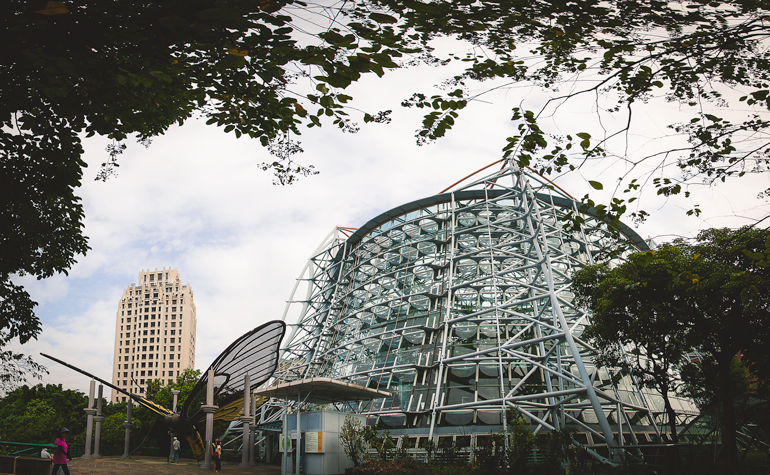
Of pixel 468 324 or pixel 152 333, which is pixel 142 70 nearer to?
pixel 468 324

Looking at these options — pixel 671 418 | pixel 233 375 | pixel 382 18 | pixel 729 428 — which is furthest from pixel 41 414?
pixel 382 18

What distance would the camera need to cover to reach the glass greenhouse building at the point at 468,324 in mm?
21469

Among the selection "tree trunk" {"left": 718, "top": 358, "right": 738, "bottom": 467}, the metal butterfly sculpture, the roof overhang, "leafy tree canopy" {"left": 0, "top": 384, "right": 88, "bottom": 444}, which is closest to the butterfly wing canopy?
the metal butterfly sculpture

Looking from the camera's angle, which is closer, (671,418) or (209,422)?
(671,418)

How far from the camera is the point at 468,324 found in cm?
2755

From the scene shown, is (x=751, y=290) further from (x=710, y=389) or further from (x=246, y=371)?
(x=246, y=371)

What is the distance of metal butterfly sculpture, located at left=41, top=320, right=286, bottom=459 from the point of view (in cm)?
2748

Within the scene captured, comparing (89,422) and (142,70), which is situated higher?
(142,70)

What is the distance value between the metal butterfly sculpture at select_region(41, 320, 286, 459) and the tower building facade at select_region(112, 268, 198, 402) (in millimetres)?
104083

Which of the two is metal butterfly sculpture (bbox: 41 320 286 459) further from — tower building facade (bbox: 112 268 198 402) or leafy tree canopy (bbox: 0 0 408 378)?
tower building facade (bbox: 112 268 198 402)

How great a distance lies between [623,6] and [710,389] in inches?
772

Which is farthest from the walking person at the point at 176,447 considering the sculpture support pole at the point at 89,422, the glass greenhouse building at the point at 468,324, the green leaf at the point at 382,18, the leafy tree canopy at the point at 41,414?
the green leaf at the point at 382,18

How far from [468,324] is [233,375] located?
14.2 metres

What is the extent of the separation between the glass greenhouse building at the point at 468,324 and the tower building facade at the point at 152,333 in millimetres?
97774
